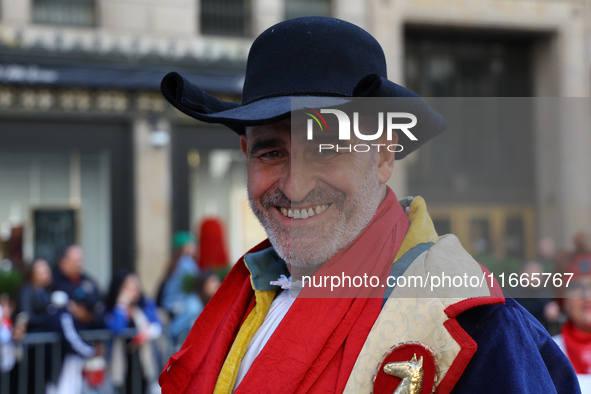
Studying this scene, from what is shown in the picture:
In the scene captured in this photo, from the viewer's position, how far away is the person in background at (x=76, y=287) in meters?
6.21

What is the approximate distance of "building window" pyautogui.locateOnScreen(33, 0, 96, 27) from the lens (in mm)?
9992

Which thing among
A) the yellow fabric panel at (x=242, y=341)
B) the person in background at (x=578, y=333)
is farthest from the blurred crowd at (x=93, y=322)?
the yellow fabric panel at (x=242, y=341)

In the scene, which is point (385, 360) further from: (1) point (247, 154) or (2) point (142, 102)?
(2) point (142, 102)

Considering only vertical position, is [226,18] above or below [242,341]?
above

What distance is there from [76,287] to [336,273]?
212 inches

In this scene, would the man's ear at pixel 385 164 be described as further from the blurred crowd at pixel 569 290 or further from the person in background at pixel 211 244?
the person in background at pixel 211 244

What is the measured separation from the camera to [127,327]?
20.5 ft

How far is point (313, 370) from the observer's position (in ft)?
4.92

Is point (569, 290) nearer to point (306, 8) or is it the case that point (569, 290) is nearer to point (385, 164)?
point (385, 164)

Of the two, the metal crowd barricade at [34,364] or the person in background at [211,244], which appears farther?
the person in background at [211,244]

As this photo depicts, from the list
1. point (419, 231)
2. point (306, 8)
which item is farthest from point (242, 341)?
point (306, 8)

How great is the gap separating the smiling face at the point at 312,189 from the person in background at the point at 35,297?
4.89 meters

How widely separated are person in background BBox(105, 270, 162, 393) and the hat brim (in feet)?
15.6

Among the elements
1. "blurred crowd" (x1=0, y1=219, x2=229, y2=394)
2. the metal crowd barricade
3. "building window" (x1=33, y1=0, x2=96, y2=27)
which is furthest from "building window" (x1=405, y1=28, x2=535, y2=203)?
"building window" (x1=33, y1=0, x2=96, y2=27)
